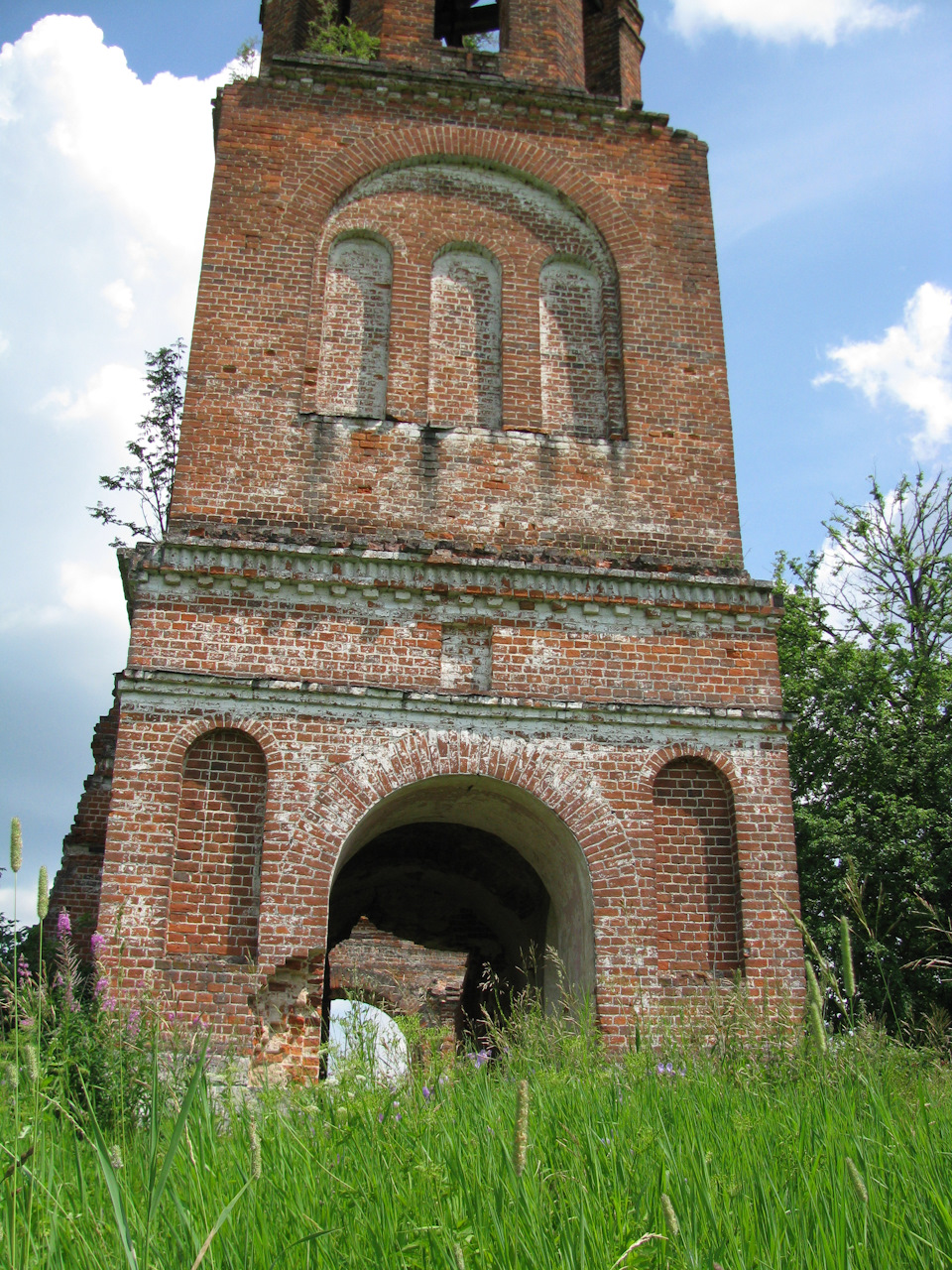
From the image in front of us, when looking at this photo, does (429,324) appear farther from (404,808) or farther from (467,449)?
(404,808)

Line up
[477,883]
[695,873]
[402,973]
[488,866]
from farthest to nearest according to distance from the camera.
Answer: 1. [402,973]
2. [477,883]
3. [488,866]
4. [695,873]

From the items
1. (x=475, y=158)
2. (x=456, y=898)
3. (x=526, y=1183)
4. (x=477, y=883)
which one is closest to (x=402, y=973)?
(x=456, y=898)

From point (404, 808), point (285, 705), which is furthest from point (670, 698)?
point (285, 705)

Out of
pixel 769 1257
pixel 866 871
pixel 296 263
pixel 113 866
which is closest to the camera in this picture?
pixel 769 1257

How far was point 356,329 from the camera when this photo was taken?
10086 mm

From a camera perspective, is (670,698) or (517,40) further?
(517,40)

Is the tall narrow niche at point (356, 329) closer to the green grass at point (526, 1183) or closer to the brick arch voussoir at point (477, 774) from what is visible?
the brick arch voussoir at point (477, 774)

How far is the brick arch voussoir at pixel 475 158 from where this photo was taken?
34.3 ft

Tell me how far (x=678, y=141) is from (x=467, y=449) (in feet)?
15.2

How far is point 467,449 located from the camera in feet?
30.9

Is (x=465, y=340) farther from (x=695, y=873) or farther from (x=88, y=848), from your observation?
(x=88, y=848)

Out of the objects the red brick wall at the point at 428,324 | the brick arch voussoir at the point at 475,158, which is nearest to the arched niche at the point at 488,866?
the red brick wall at the point at 428,324

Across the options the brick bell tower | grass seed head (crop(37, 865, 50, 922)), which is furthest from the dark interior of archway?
grass seed head (crop(37, 865, 50, 922))

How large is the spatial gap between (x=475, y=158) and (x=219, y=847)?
7431 millimetres
